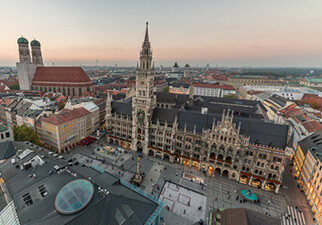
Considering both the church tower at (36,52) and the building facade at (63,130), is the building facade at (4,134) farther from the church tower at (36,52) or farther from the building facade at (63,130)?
the church tower at (36,52)

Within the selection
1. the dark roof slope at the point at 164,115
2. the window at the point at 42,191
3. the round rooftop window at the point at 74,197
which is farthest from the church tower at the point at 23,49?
the round rooftop window at the point at 74,197

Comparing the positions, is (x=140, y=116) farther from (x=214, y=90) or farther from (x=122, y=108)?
(x=214, y=90)

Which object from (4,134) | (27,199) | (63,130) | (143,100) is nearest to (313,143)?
(143,100)

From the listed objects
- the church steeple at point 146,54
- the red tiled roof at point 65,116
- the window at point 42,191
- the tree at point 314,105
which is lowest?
the window at point 42,191

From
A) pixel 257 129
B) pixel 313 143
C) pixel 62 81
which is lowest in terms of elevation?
pixel 313 143

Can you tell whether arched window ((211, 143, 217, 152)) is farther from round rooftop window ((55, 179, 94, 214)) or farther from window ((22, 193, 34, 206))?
window ((22, 193, 34, 206))

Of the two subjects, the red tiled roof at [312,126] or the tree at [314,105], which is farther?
the tree at [314,105]

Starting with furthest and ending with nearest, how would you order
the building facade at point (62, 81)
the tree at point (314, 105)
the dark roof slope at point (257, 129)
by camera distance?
1. the building facade at point (62, 81)
2. the tree at point (314, 105)
3. the dark roof slope at point (257, 129)

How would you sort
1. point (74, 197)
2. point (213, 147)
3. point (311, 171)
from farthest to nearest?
point (213, 147) < point (311, 171) < point (74, 197)
